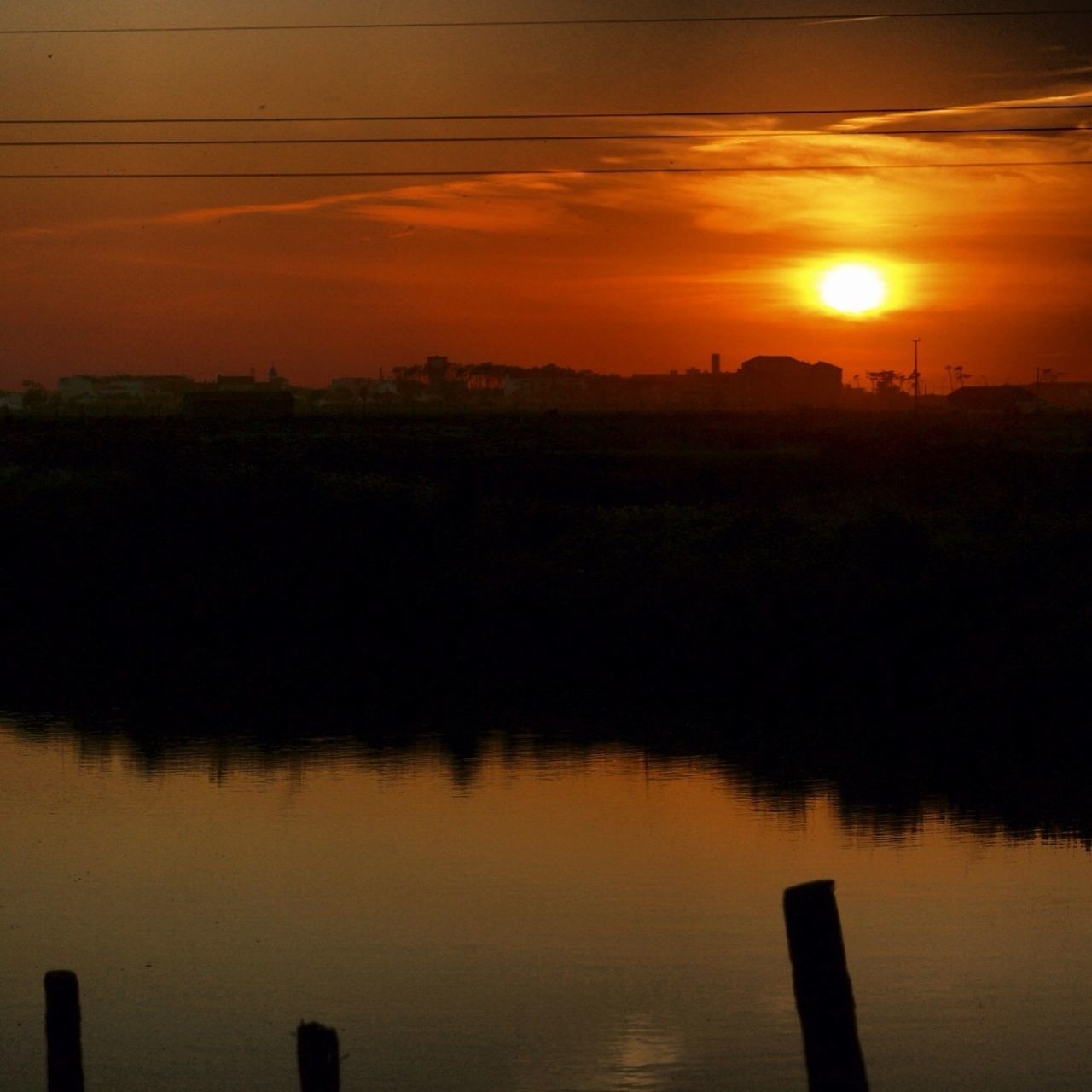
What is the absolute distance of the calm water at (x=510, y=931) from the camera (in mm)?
11859

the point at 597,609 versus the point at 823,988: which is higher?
the point at 597,609

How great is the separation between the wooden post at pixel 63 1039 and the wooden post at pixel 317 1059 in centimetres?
109

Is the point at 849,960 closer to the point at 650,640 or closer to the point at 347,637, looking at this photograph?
the point at 650,640

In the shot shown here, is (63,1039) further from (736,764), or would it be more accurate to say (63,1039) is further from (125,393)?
(125,393)

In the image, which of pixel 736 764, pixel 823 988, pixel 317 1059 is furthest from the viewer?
pixel 736 764

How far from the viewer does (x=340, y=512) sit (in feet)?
137

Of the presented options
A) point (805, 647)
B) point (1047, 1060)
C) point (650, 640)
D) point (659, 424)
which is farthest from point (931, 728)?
point (659, 424)

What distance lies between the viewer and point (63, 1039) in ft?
25.6

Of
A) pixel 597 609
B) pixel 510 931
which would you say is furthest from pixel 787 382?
pixel 510 931

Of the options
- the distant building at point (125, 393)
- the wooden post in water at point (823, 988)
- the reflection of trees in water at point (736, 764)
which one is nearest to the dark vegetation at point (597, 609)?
the reflection of trees in water at point (736, 764)

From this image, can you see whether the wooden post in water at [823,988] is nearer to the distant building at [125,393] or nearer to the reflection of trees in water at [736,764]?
the reflection of trees in water at [736,764]

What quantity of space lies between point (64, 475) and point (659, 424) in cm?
4389

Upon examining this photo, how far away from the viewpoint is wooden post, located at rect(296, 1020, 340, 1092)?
7.39 m

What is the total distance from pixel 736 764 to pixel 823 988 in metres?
16.1
